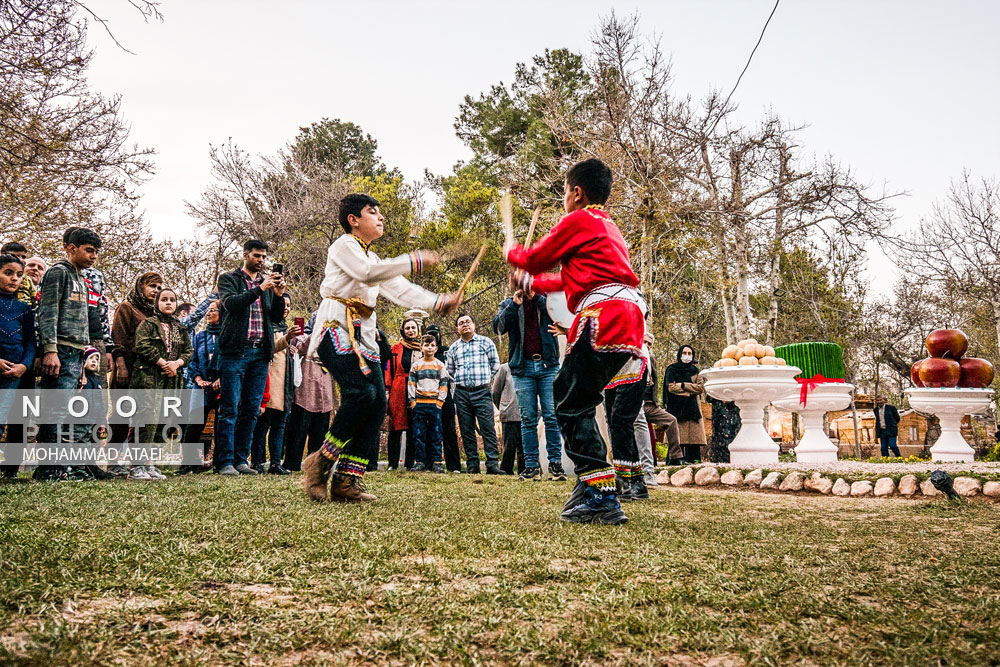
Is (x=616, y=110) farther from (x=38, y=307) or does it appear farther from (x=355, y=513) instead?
(x=355, y=513)

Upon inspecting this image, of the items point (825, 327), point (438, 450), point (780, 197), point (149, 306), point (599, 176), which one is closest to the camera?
point (599, 176)

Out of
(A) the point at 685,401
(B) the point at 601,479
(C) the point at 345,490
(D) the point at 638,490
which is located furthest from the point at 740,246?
(C) the point at 345,490

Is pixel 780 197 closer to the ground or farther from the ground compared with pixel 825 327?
farther from the ground

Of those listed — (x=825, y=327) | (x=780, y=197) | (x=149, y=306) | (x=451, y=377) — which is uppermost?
(x=780, y=197)

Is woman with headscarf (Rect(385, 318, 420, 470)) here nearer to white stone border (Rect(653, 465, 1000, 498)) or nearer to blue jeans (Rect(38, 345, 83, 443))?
white stone border (Rect(653, 465, 1000, 498))

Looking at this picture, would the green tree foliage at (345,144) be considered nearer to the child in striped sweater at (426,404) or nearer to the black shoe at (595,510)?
the child in striped sweater at (426,404)

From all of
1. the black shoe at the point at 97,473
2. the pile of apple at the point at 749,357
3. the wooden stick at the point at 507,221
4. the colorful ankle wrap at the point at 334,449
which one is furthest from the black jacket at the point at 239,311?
the pile of apple at the point at 749,357

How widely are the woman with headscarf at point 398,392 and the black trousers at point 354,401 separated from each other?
433 centimetres

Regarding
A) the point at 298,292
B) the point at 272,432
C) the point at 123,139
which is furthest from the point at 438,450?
the point at 298,292

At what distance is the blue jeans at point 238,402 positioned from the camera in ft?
20.4

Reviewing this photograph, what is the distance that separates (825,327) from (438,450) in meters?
21.3

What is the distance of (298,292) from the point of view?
72.5 feet

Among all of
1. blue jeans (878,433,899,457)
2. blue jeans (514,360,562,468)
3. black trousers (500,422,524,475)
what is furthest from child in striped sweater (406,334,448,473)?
blue jeans (878,433,899,457)

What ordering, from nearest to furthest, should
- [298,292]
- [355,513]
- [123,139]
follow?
[355,513]
[123,139]
[298,292]
